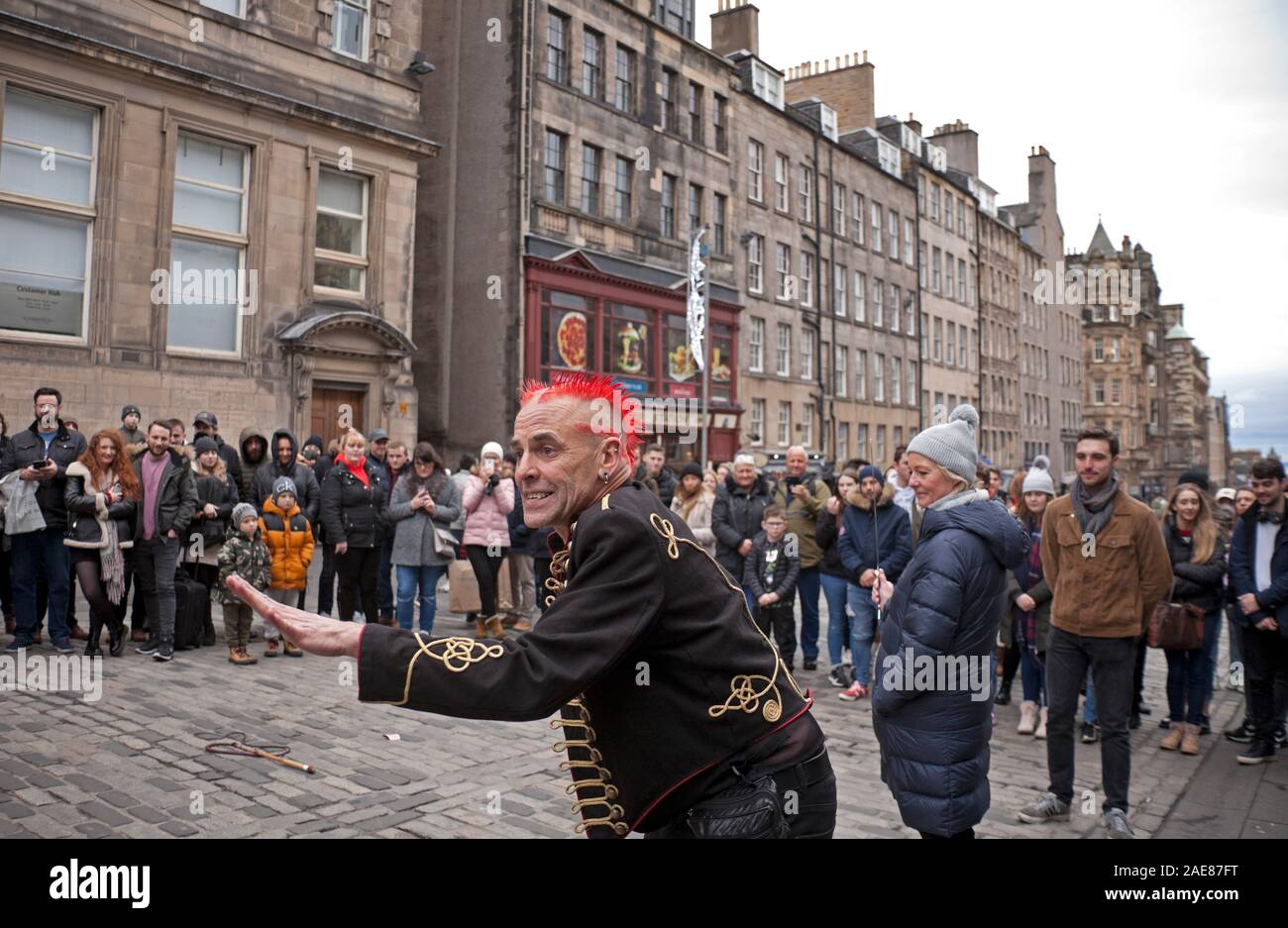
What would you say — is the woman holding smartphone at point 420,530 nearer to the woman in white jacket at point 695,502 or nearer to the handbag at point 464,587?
the handbag at point 464,587

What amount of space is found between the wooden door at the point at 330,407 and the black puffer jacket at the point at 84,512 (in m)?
11.1

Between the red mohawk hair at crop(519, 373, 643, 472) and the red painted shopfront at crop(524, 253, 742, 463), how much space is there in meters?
22.0

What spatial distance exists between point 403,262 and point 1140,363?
8140 cm

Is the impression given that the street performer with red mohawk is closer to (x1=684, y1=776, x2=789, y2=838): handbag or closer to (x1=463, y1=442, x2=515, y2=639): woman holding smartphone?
(x1=684, y1=776, x2=789, y2=838): handbag

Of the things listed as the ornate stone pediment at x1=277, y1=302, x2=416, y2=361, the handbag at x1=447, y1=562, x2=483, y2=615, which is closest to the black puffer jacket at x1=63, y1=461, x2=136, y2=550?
the handbag at x1=447, y1=562, x2=483, y2=615

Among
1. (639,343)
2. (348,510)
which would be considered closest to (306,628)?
(348,510)

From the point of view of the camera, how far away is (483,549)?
10734 mm

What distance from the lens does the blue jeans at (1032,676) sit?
808 cm

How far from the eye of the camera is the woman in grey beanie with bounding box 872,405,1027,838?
369 centimetres

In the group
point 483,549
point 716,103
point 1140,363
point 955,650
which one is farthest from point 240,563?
point 1140,363

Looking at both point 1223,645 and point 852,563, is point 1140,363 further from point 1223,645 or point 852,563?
point 852,563

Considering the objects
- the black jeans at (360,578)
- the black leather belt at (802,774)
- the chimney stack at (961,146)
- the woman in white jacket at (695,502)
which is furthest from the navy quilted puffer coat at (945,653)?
the chimney stack at (961,146)

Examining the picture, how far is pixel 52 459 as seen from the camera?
900cm
